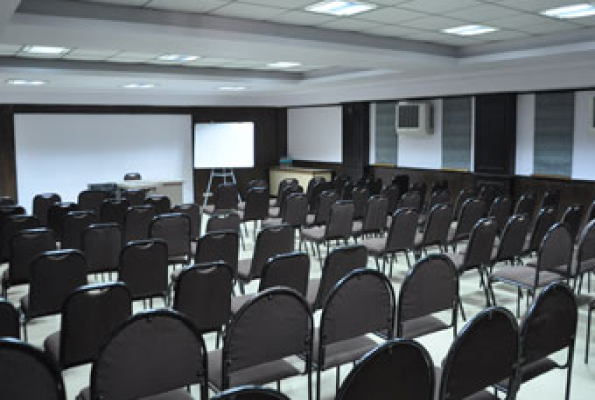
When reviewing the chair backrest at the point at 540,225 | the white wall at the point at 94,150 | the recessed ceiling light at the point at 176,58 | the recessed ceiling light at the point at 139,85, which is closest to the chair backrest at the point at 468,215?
the chair backrest at the point at 540,225

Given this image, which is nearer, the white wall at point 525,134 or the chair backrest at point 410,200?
the chair backrest at point 410,200

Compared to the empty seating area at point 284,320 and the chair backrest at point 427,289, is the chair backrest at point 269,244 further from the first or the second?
the chair backrest at point 427,289

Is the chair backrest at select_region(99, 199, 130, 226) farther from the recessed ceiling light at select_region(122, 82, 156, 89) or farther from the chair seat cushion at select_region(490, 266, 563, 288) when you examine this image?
the recessed ceiling light at select_region(122, 82, 156, 89)

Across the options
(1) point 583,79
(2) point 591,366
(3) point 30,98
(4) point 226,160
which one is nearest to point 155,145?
(4) point 226,160

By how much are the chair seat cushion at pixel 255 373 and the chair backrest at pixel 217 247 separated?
1.77 metres

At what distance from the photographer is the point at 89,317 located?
11.0ft

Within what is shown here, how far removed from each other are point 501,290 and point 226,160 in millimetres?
10586

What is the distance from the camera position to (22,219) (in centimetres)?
628

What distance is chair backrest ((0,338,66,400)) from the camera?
2.25m

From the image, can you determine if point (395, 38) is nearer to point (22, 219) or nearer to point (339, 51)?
point (339, 51)

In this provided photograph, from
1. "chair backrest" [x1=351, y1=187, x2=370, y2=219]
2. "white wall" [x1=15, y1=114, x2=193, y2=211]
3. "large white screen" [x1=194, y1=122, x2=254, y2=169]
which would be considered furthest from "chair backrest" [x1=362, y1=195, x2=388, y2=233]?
"white wall" [x1=15, y1=114, x2=193, y2=211]

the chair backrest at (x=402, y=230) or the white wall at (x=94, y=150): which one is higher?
the white wall at (x=94, y=150)

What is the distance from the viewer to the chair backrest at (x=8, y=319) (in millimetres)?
2969

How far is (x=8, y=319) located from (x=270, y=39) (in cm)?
524
